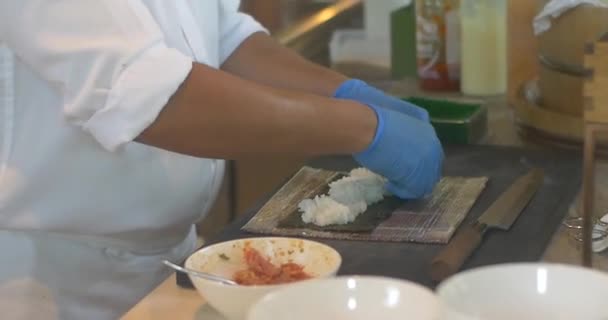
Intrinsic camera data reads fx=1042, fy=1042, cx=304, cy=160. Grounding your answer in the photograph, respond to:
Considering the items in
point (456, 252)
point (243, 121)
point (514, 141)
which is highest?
point (243, 121)

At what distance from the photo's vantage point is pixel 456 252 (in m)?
0.92

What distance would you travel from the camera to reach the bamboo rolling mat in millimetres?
1022

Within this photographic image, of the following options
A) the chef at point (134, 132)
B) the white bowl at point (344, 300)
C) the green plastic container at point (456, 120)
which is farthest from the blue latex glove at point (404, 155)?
the white bowl at point (344, 300)

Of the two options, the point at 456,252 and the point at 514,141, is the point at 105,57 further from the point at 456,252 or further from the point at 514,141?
the point at 514,141

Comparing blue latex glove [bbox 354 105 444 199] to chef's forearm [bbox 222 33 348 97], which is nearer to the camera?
blue latex glove [bbox 354 105 444 199]

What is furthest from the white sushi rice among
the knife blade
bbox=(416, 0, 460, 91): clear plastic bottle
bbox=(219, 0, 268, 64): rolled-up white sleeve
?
bbox=(416, 0, 460, 91): clear plastic bottle

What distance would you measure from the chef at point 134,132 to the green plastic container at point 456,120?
14 centimetres

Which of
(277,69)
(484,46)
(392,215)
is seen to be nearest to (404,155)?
(392,215)

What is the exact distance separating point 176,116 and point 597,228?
429 millimetres

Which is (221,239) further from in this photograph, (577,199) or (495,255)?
(577,199)

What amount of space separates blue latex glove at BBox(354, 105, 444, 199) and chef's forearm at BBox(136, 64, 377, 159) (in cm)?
4

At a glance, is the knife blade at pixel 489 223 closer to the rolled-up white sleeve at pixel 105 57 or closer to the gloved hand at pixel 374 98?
the gloved hand at pixel 374 98

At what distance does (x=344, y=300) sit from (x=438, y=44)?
0.93 m

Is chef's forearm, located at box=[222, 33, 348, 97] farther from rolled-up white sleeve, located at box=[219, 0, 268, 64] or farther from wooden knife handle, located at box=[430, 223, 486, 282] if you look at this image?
wooden knife handle, located at box=[430, 223, 486, 282]
